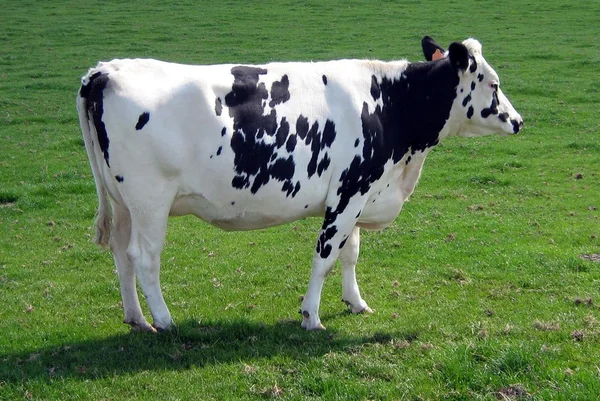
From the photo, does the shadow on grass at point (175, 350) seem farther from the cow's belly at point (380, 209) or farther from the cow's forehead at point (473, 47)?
the cow's forehead at point (473, 47)

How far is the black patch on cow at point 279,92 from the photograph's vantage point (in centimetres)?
798

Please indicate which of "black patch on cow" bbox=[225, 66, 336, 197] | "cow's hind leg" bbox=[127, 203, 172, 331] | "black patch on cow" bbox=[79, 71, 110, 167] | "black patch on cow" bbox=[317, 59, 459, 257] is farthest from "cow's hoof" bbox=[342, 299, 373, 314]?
"black patch on cow" bbox=[79, 71, 110, 167]

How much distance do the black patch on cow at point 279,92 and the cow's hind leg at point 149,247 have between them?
1592mm

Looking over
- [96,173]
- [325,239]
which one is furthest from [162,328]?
[325,239]

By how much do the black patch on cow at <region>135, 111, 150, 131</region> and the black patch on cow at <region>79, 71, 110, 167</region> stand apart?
0.33 metres

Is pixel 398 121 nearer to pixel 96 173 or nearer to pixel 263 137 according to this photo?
pixel 263 137

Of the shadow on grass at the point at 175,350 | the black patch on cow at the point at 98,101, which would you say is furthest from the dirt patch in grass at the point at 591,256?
the black patch on cow at the point at 98,101

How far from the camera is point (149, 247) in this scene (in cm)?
755

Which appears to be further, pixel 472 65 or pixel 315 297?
pixel 472 65

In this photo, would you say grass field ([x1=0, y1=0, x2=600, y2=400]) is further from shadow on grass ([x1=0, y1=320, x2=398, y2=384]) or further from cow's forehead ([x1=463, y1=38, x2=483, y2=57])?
cow's forehead ([x1=463, y1=38, x2=483, y2=57])

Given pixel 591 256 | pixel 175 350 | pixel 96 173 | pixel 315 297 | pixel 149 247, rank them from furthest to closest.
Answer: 1. pixel 591 256
2. pixel 315 297
3. pixel 96 173
4. pixel 149 247
5. pixel 175 350

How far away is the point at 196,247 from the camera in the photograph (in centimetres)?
1194

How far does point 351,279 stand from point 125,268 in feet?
8.21

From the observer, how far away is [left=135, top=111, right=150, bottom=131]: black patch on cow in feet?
23.8
